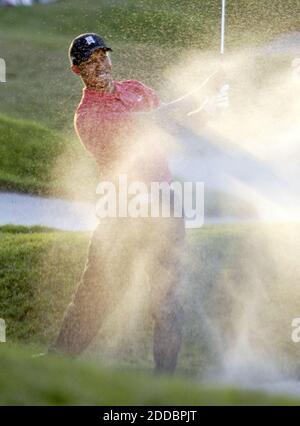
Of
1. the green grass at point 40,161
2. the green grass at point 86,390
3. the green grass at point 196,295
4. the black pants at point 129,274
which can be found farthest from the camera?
the green grass at point 40,161

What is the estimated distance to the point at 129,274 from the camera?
6.77 m

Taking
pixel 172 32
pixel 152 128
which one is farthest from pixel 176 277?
pixel 172 32

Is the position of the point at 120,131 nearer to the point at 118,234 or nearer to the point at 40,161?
the point at 118,234

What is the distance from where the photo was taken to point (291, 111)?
9.65m

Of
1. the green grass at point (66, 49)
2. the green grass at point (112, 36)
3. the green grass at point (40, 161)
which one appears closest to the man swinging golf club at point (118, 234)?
the green grass at point (40, 161)

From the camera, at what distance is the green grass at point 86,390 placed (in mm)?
4035

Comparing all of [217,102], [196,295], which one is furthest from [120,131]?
[196,295]

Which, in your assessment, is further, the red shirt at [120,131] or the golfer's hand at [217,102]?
the golfer's hand at [217,102]

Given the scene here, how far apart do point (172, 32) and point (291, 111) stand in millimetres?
2902

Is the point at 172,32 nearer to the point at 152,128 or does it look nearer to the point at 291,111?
the point at 291,111

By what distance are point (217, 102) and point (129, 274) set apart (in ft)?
3.85

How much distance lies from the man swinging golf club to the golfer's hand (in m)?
0.29

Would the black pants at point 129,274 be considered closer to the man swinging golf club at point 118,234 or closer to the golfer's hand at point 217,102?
the man swinging golf club at point 118,234

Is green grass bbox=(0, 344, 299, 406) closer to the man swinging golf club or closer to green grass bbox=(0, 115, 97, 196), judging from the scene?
the man swinging golf club
